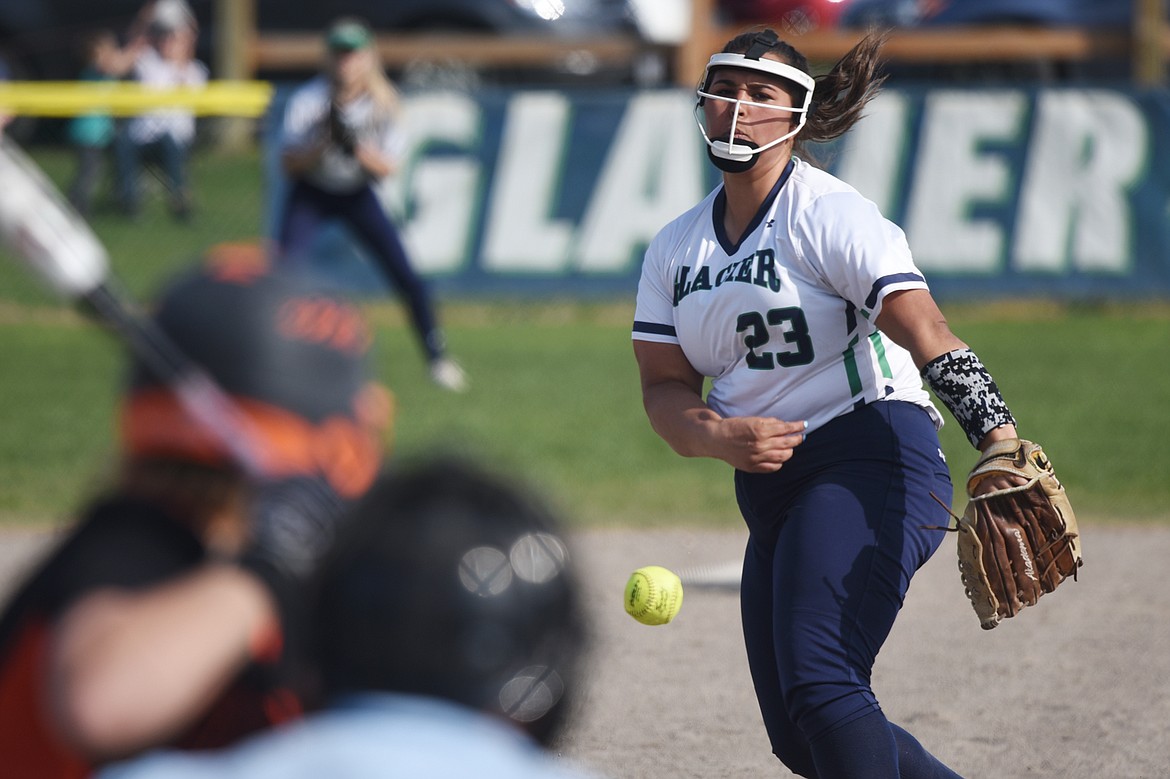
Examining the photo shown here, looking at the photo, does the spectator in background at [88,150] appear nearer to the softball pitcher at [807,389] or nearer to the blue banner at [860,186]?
the blue banner at [860,186]

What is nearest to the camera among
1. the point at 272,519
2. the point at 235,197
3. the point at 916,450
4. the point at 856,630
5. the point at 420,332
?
the point at 272,519

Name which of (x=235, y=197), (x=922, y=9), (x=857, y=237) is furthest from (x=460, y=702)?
(x=922, y=9)

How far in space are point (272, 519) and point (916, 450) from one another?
2.09m

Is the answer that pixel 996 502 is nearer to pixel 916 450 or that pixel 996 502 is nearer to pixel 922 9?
pixel 916 450

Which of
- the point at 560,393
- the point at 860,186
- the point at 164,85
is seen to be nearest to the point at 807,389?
the point at 560,393

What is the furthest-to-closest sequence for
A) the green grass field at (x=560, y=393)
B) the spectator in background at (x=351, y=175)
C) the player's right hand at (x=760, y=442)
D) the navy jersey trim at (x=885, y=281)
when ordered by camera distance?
the spectator in background at (x=351, y=175)
the green grass field at (x=560, y=393)
the player's right hand at (x=760, y=442)
the navy jersey trim at (x=885, y=281)

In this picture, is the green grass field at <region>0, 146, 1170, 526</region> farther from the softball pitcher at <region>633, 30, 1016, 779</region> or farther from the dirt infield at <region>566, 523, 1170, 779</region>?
the softball pitcher at <region>633, 30, 1016, 779</region>

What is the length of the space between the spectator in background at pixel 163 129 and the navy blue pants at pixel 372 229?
3.69 m

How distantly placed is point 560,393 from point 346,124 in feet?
7.68

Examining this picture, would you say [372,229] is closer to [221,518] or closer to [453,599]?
[221,518]

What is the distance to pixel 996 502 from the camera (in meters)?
3.33

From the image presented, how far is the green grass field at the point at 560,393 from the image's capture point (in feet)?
25.4

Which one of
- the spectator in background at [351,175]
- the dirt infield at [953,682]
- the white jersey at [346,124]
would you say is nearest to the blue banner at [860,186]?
the white jersey at [346,124]

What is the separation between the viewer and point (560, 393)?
10.3 metres
